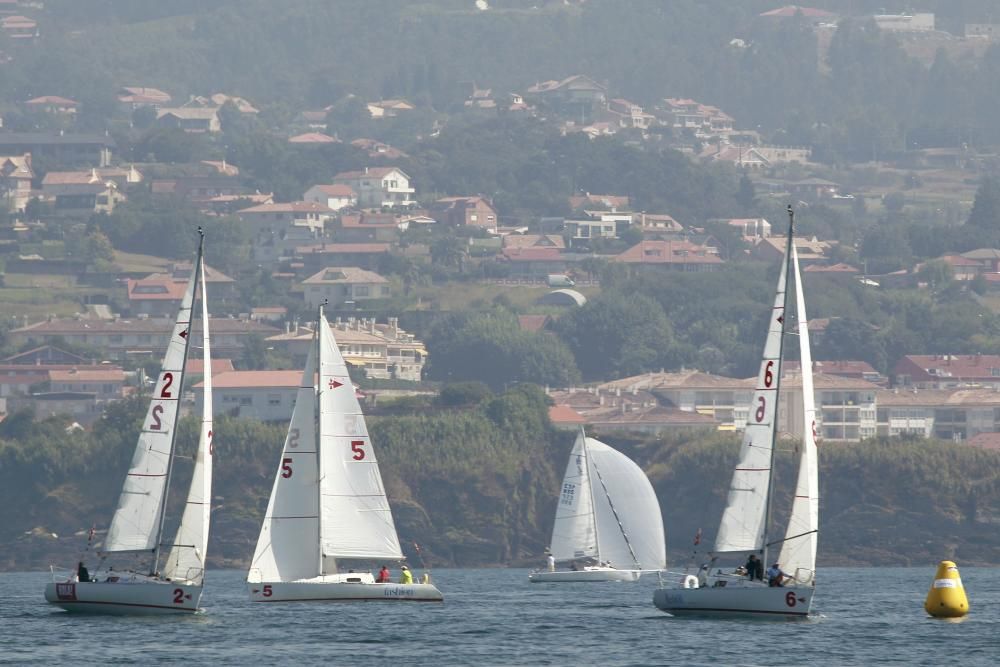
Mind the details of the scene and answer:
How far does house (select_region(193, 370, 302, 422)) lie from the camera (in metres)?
139

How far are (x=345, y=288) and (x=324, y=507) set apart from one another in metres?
135

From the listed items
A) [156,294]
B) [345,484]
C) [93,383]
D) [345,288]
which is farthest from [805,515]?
[345,288]

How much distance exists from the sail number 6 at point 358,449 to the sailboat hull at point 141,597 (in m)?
6.56

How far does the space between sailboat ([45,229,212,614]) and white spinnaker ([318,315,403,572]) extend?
488 centimetres

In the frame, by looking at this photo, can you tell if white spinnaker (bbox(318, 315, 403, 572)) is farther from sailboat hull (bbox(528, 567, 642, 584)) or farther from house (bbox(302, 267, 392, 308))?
house (bbox(302, 267, 392, 308))

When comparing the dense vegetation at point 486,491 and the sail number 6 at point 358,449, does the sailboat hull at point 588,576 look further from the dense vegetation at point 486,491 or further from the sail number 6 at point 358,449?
the dense vegetation at point 486,491

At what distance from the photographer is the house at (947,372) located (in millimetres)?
166875

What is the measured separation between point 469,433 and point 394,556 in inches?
2595

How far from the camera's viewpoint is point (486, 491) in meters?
123

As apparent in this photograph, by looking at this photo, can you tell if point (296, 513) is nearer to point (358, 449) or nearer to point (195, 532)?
point (358, 449)

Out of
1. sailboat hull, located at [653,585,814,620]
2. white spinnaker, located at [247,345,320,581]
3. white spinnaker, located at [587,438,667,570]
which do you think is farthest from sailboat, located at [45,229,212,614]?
white spinnaker, located at [587,438,667,570]

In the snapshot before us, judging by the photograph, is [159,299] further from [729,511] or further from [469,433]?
[729,511]

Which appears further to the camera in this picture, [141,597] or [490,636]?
[490,636]

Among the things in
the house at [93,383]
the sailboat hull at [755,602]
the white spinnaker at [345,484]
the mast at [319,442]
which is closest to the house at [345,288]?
the house at [93,383]
